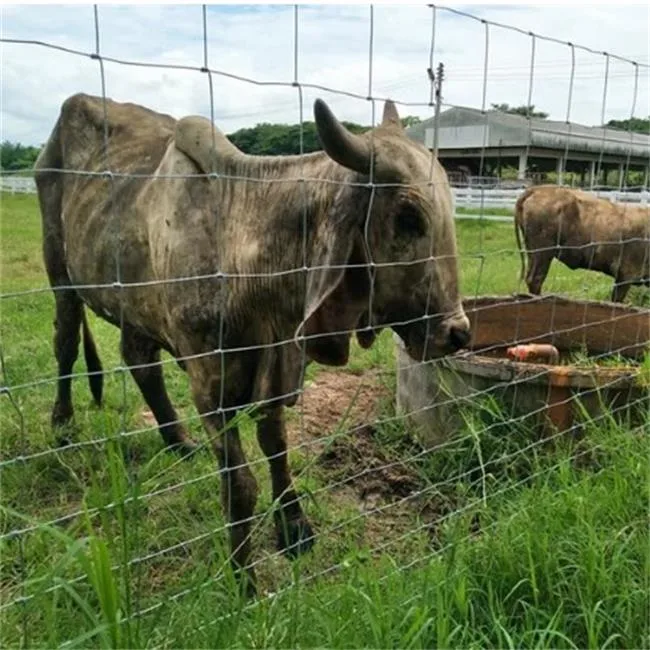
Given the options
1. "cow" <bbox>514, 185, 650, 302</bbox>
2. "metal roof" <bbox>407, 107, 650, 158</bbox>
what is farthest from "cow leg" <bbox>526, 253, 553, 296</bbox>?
"metal roof" <bbox>407, 107, 650, 158</bbox>

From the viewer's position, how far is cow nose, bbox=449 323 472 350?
2.74 m

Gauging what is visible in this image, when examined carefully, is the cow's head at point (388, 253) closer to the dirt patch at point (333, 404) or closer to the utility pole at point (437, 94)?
the utility pole at point (437, 94)

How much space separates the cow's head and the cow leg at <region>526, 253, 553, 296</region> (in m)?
6.43

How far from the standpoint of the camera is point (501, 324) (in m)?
4.95

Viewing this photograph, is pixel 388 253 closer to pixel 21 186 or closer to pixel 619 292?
pixel 619 292

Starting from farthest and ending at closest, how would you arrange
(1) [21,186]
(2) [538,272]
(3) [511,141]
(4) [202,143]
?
(1) [21,186], (2) [538,272], (3) [511,141], (4) [202,143]

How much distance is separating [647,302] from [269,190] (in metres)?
7.75

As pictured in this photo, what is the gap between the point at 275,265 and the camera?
288 cm

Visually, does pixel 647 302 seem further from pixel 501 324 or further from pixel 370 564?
pixel 370 564

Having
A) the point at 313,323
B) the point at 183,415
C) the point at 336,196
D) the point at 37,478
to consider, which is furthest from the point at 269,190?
the point at 183,415

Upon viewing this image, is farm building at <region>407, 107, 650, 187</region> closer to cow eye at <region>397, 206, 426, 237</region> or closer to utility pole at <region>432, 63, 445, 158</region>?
utility pole at <region>432, 63, 445, 158</region>

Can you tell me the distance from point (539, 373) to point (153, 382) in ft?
6.53

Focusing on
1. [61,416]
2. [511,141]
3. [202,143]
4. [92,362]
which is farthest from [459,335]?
[92,362]

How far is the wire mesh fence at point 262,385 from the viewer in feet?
7.18
